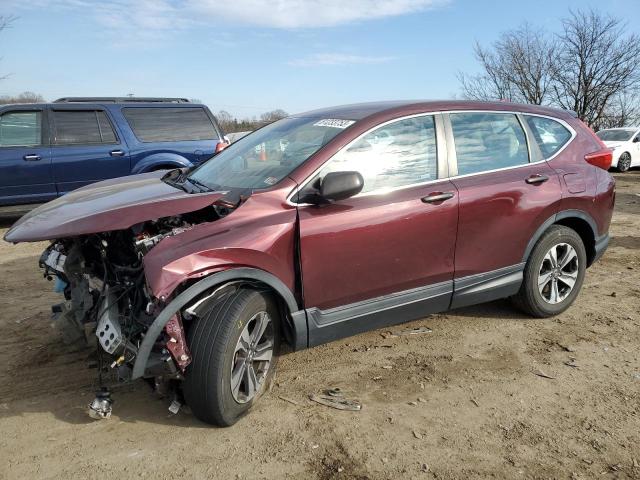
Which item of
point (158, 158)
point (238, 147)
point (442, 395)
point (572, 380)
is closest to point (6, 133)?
point (158, 158)

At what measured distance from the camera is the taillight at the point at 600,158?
4.26 m

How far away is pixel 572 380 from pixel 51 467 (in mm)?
3164

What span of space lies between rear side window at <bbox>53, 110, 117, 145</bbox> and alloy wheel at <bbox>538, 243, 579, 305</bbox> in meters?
6.44

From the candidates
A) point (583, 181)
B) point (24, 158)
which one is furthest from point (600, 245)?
point (24, 158)

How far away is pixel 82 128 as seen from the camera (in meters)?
7.66

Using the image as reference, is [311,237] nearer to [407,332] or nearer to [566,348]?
[407,332]

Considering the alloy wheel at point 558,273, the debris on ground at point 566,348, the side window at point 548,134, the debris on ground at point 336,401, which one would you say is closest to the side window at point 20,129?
the debris on ground at point 336,401

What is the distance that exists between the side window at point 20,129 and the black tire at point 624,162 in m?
17.0

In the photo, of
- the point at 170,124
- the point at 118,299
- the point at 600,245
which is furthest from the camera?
the point at 170,124

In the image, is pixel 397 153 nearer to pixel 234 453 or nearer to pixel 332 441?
pixel 332 441

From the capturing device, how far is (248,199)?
9.68 ft

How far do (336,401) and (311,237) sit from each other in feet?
3.42

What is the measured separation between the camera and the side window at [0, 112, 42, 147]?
7.29 meters

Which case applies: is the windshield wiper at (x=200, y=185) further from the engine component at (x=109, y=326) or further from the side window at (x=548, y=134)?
the side window at (x=548, y=134)
